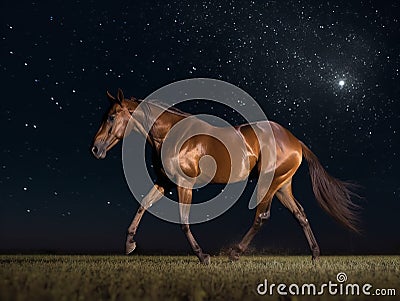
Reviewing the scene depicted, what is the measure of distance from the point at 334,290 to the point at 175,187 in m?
3.87

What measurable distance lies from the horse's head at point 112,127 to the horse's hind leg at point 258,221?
256 centimetres

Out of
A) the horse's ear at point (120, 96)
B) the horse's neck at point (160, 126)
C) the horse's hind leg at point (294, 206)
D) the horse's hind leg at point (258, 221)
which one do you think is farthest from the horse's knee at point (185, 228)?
the horse's hind leg at point (294, 206)

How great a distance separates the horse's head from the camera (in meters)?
7.12

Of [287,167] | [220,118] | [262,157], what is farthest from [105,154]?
[287,167]

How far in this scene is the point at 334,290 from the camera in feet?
12.6

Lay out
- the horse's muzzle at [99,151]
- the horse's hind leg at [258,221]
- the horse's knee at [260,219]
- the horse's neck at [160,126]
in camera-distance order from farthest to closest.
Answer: the horse's knee at [260,219]
the horse's hind leg at [258,221]
the horse's neck at [160,126]
the horse's muzzle at [99,151]

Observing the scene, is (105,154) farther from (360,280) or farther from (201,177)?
(360,280)

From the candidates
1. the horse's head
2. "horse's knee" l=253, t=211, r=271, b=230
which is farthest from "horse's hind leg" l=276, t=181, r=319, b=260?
the horse's head

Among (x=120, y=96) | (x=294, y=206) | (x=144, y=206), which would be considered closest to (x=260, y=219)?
(x=294, y=206)

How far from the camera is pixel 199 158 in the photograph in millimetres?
7254

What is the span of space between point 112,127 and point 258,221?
283 cm

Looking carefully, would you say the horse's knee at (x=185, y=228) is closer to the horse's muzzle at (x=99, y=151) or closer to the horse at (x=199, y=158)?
the horse at (x=199, y=158)

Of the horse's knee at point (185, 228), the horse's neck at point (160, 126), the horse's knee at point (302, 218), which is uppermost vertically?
the horse's neck at point (160, 126)

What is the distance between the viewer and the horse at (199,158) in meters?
7.09
